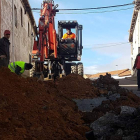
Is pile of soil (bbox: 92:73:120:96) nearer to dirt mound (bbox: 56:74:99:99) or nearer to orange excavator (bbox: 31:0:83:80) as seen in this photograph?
dirt mound (bbox: 56:74:99:99)

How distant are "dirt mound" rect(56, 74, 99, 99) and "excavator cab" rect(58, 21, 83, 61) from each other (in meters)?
4.26

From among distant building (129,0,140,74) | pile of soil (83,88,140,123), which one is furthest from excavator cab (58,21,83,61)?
distant building (129,0,140,74)

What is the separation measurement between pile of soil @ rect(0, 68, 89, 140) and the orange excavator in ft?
23.0

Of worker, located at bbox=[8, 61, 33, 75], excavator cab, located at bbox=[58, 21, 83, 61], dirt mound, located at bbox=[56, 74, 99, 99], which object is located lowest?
dirt mound, located at bbox=[56, 74, 99, 99]

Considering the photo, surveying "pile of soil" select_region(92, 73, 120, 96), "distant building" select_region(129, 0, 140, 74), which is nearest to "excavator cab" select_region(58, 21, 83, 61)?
"pile of soil" select_region(92, 73, 120, 96)

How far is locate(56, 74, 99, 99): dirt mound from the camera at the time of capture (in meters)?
8.56

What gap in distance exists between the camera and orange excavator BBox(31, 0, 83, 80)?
13.0m

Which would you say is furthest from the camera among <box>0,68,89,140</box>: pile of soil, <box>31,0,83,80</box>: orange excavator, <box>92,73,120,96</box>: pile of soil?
<box>31,0,83,80</box>: orange excavator

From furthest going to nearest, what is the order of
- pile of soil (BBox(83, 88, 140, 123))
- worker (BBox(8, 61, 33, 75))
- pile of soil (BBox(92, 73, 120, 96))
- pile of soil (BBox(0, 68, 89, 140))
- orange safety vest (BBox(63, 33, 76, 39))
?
orange safety vest (BBox(63, 33, 76, 39))
pile of soil (BBox(92, 73, 120, 96))
worker (BBox(8, 61, 33, 75))
pile of soil (BBox(83, 88, 140, 123))
pile of soil (BBox(0, 68, 89, 140))

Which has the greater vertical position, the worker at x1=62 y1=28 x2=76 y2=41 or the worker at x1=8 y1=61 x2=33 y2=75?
the worker at x1=62 y1=28 x2=76 y2=41

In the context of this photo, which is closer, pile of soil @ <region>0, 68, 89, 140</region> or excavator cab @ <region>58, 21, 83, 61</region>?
pile of soil @ <region>0, 68, 89, 140</region>

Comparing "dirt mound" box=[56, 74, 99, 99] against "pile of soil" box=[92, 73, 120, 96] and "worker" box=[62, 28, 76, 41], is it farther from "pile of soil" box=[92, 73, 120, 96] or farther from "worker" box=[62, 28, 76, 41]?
"worker" box=[62, 28, 76, 41]

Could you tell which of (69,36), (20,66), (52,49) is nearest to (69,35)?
(69,36)

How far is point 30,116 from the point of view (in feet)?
14.8
